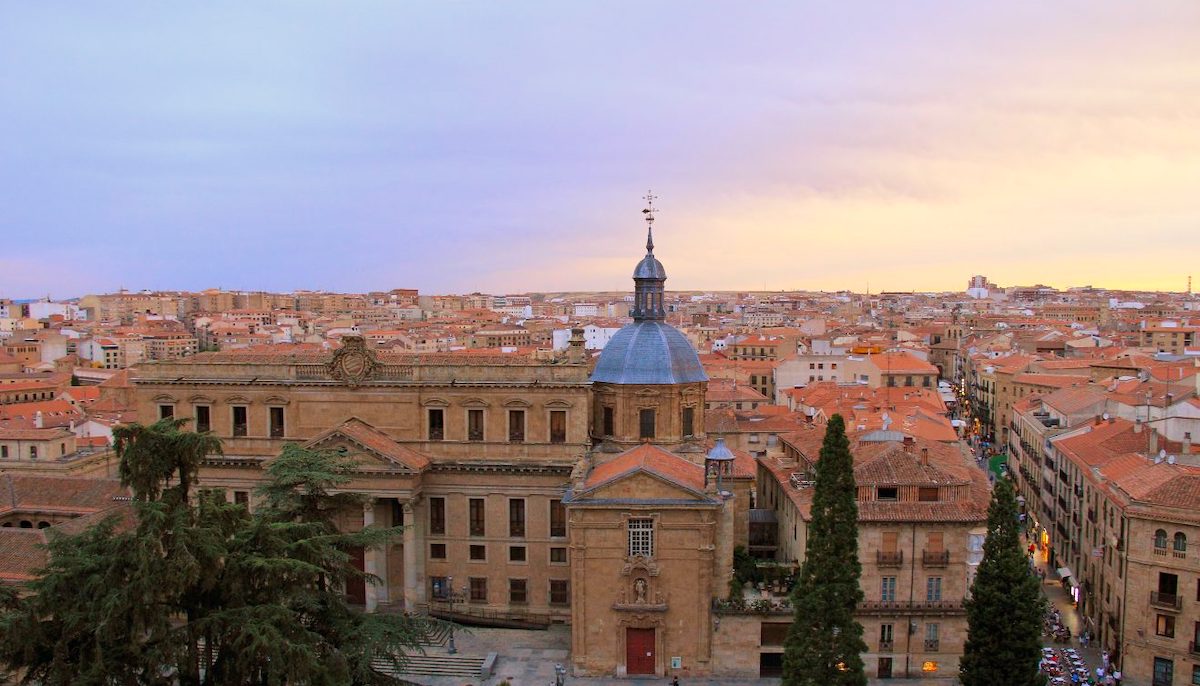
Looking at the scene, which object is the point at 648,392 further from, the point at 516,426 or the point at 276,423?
the point at 276,423

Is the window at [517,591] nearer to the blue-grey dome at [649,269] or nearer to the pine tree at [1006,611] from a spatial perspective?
the blue-grey dome at [649,269]

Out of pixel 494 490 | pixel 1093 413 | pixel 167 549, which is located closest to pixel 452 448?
pixel 494 490

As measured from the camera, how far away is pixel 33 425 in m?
78.9

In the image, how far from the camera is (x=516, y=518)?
47.6 m

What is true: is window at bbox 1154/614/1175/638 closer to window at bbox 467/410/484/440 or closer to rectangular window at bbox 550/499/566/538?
rectangular window at bbox 550/499/566/538

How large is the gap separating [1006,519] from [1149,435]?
2549cm

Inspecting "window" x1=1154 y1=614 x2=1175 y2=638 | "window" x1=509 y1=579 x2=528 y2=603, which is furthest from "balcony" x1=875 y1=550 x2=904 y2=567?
"window" x1=509 y1=579 x2=528 y2=603

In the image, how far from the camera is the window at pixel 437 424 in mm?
47750

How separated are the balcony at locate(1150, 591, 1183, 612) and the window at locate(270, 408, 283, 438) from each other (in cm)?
4026

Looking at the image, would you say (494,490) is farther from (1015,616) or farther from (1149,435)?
(1149,435)

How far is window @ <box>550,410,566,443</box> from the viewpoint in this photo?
155 ft

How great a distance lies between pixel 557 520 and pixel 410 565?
7.33m

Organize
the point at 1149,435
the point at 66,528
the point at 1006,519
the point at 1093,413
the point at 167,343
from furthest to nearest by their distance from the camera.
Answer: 1. the point at 167,343
2. the point at 1093,413
3. the point at 1149,435
4. the point at 66,528
5. the point at 1006,519

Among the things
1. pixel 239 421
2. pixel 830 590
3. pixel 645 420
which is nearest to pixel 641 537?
pixel 830 590
